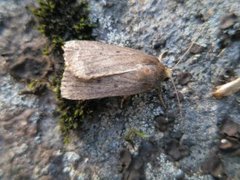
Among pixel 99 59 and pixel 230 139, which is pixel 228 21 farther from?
pixel 99 59

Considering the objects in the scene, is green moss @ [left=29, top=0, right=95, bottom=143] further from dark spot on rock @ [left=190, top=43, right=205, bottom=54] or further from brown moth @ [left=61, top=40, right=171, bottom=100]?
dark spot on rock @ [left=190, top=43, right=205, bottom=54]

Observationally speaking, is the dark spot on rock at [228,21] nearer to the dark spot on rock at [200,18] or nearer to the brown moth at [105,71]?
the dark spot on rock at [200,18]

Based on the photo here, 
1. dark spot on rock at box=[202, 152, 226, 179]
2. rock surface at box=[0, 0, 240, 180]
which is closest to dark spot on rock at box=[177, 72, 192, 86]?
rock surface at box=[0, 0, 240, 180]

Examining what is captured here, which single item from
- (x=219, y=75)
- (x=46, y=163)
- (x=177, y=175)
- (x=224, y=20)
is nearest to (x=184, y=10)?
(x=224, y=20)

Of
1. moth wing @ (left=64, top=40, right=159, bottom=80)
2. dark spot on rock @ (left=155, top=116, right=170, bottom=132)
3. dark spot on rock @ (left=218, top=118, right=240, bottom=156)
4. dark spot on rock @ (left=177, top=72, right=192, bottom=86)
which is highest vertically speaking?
moth wing @ (left=64, top=40, right=159, bottom=80)

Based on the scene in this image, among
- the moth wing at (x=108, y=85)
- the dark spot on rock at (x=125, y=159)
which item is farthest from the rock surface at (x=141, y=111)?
the moth wing at (x=108, y=85)

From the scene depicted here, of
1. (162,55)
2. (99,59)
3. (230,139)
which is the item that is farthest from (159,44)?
(230,139)
